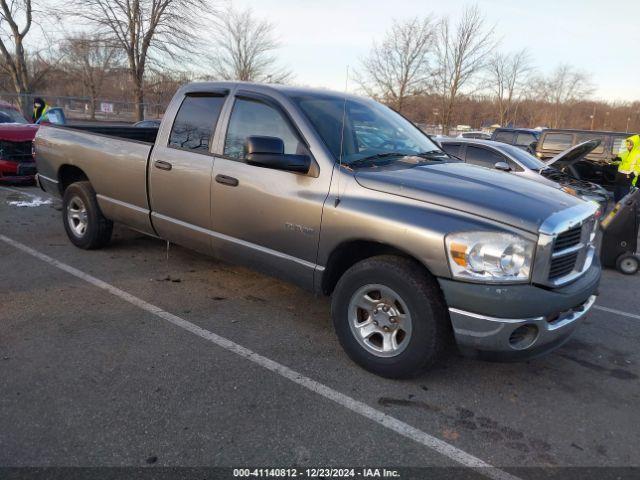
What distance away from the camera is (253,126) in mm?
4059

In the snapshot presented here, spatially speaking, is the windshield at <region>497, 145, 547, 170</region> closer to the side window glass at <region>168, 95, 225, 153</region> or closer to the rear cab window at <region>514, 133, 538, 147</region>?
the side window glass at <region>168, 95, 225, 153</region>

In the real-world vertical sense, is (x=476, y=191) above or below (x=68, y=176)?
above

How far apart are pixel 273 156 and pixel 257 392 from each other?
1.60 m

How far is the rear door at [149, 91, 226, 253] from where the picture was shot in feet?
14.1

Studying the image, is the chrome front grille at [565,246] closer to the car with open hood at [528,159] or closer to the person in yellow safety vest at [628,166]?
the car with open hood at [528,159]

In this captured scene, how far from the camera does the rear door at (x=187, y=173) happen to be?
169 inches

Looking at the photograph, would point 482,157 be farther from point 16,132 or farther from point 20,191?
point 16,132

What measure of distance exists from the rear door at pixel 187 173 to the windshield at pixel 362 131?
38.3 inches

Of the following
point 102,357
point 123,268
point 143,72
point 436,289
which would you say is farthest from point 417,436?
point 143,72

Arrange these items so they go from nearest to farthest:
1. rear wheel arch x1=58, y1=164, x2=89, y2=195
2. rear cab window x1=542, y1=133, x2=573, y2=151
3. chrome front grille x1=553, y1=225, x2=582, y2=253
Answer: chrome front grille x1=553, y1=225, x2=582, y2=253 < rear wheel arch x1=58, y1=164, x2=89, y2=195 < rear cab window x1=542, y1=133, x2=573, y2=151

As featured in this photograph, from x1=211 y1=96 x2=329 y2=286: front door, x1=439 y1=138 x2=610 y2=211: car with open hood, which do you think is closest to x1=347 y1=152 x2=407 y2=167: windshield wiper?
x1=211 y1=96 x2=329 y2=286: front door

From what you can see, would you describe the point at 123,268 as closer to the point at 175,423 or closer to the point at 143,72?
the point at 175,423

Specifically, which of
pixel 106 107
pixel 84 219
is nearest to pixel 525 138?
pixel 84 219

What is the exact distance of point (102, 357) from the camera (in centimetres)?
341
